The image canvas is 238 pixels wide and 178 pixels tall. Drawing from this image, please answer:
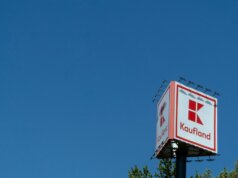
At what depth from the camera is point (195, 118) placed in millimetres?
40125

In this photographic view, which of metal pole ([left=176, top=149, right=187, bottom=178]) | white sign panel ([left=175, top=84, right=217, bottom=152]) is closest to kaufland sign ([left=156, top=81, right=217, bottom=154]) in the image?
white sign panel ([left=175, top=84, right=217, bottom=152])

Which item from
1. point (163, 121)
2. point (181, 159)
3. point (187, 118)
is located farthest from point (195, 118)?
point (181, 159)

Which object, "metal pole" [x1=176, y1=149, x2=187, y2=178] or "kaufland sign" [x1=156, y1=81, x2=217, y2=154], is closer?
"kaufland sign" [x1=156, y1=81, x2=217, y2=154]

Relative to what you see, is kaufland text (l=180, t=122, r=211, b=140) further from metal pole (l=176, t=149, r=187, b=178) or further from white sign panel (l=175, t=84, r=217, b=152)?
metal pole (l=176, t=149, r=187, b=178)

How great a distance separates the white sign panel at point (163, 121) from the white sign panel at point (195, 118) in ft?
3.02

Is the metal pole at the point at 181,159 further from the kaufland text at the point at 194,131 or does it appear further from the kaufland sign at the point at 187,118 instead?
the kaufland text at the point at 194,131

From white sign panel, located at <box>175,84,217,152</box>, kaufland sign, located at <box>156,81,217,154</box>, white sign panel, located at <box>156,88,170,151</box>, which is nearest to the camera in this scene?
kaufland sign, located at <box>156,81,217,154</box>

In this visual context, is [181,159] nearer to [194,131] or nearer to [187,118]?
[194,131]

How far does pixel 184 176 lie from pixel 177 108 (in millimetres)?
4489

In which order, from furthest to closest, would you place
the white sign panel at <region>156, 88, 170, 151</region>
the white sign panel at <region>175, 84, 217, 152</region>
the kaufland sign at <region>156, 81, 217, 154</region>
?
the white sign panel at <region>156, 88, 170, 151</region> → the white sign panel at <region>175, 84, 217, 152</region> → the kaufland sign at <region>156, 81, 217, 154</region>

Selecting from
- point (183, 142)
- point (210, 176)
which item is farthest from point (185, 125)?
point (210, 176)

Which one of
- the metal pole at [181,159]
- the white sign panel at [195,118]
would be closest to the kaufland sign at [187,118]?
the white sign panel at [195,118]

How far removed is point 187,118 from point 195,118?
73cm

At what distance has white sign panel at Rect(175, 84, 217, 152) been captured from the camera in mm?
39156
